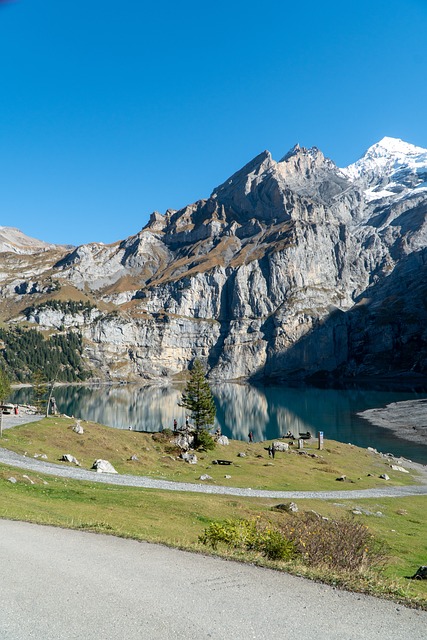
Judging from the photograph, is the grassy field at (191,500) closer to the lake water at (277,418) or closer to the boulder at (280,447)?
the boulder at (280,447)

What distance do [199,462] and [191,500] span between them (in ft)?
79.2

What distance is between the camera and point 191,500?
30.0 m

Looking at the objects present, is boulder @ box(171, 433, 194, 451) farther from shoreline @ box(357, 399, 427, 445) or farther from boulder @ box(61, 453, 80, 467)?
shoreline @ box(357, 399, 427, 445)

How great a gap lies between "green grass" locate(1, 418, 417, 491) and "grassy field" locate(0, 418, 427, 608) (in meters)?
0.12

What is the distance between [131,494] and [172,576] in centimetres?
2048

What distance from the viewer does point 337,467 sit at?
58656mm

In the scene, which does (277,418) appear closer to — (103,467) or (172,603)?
(103,467)

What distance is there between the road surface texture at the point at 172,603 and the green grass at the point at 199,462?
104 feet

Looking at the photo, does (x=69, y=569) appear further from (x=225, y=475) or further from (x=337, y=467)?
(x=337, y=467)

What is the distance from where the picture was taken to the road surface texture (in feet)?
27.0

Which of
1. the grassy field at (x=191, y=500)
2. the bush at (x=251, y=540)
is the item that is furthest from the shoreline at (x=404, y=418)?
the bush at (x=251, y=540)

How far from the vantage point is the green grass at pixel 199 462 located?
148ft

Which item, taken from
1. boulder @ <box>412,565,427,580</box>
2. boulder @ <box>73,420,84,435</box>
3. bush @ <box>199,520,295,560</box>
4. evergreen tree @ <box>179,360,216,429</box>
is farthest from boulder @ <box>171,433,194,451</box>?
boulder @ <box>412,565,427,580</box>

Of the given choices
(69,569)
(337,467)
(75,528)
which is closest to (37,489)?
(75,528)
